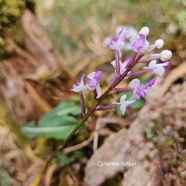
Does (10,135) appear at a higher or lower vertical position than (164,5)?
lower

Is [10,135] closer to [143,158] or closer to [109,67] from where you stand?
[143,158]

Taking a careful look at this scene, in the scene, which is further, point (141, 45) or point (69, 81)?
point (69, 81)

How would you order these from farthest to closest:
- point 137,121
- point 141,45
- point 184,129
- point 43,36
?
1. point 43,36
2. point 137,121
3. point 184,129
4. point 141,45

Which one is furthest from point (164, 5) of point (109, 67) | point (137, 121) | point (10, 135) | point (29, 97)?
point (10, 135)

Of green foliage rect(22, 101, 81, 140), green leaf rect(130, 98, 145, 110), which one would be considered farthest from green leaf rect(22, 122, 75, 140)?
green leaf rect(130, 98, 145, 110)

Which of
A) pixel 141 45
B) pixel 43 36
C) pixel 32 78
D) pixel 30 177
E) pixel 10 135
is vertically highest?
pixel 141 45

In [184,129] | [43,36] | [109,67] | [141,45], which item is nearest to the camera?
[141,45]

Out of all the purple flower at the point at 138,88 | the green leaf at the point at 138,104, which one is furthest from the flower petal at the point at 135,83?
the green leaf at the point at 138,104

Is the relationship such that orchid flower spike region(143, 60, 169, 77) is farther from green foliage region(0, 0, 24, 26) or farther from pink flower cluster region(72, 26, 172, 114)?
green foliage region(0, 0, 24, 26)

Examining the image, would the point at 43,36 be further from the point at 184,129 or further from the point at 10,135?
the point at 184,129

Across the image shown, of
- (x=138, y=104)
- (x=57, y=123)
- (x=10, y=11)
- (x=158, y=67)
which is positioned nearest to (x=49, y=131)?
(x=57, y=123)
